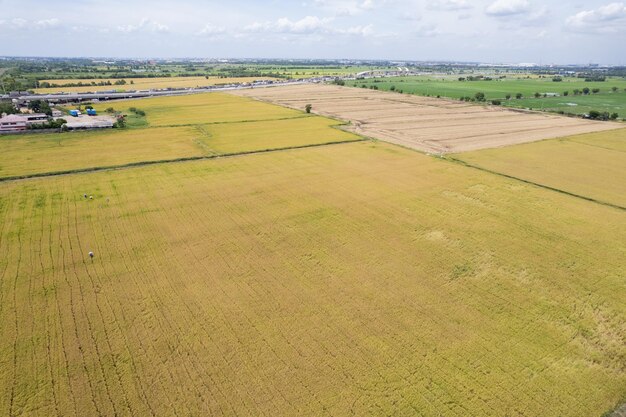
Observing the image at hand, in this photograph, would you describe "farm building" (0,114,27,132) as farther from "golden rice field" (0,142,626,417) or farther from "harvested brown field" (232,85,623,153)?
"harvested brown field" (232,85,623,153)

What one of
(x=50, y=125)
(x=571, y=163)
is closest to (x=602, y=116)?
(x=571, y=163)

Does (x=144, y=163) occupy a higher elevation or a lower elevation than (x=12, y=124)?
lower

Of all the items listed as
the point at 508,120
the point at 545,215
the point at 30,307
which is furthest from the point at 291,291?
the point at 508,120

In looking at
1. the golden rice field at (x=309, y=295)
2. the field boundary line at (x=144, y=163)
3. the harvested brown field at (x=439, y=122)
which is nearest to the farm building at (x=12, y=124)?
the golden rice field at (x=309, y=295)

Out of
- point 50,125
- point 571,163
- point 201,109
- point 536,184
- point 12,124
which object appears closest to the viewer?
point 536,184

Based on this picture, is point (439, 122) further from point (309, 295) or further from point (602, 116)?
point (309, 295)

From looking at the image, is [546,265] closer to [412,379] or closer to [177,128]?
[412,379]

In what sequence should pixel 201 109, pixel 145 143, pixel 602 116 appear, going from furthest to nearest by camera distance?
pixel 201 109 < pixel 602 116 < pixel 145 143

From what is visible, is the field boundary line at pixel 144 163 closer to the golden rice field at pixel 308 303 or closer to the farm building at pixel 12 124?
the golden rice field at pixel 308 303
